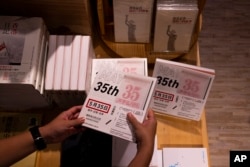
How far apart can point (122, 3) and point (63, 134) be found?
0.50 meters

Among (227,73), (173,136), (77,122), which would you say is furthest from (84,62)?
(227,73)

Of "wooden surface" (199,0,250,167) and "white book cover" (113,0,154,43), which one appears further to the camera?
"wooden surface" (199,0,250,167)

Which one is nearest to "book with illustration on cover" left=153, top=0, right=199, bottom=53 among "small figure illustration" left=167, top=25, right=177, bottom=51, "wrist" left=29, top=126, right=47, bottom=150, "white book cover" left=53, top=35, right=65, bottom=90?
"small figure illustration" left=167, top=25, right=177, bottom=51

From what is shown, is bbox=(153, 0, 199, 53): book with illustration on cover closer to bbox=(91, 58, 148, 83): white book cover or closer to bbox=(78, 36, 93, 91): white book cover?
bbox=(91, 58, 148, 83): white book cover

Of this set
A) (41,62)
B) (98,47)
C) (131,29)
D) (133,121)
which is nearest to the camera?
(133,121)

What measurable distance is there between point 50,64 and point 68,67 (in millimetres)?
67

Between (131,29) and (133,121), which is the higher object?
(131,29)

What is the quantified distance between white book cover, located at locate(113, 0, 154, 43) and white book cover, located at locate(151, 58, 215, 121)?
0.16 meters

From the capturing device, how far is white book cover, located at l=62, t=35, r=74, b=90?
3.68ft

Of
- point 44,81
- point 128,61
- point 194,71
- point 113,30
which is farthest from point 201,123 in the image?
point 44,81

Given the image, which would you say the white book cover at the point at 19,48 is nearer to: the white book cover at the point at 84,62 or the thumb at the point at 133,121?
the white book cover at the point at 84,62

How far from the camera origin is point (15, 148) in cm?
110

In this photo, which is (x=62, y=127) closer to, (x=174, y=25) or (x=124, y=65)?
(x=124, y=65)

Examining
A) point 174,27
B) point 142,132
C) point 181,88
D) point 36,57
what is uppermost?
point 174,27
